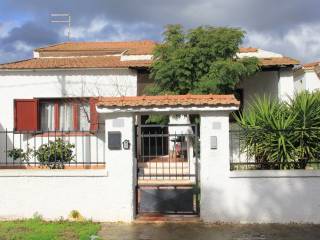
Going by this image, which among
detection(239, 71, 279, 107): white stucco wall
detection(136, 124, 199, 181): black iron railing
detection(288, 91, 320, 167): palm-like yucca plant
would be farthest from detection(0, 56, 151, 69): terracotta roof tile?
detection(288, 91, 320, 167): palm-like yucca plant

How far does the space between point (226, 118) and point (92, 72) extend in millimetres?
8520

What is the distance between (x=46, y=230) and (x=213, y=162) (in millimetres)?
3371

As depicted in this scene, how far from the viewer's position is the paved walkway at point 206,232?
895 centimetres

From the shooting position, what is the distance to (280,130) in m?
10.4

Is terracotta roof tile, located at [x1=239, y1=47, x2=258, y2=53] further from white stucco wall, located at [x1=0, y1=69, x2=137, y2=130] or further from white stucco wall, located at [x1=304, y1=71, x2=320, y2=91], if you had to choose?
white stucco wall, located at [x1=304, y1=71, x2=320, y2=91]

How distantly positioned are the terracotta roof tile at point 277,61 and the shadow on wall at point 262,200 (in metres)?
Result: 7.30

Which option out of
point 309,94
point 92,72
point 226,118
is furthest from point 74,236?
point 92,72

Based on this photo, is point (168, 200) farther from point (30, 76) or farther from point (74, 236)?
point (30, 76)

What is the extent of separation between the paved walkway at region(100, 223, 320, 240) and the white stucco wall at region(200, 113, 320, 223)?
24 centimetres

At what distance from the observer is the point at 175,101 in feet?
33.1

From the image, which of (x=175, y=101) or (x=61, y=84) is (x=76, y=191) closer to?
(x=175, y=101)

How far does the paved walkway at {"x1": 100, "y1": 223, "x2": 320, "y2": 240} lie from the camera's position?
352 inches

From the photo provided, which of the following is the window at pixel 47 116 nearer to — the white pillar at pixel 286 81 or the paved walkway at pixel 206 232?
the white pillar at pixel 286 81

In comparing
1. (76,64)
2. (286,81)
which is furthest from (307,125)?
(76,64)
